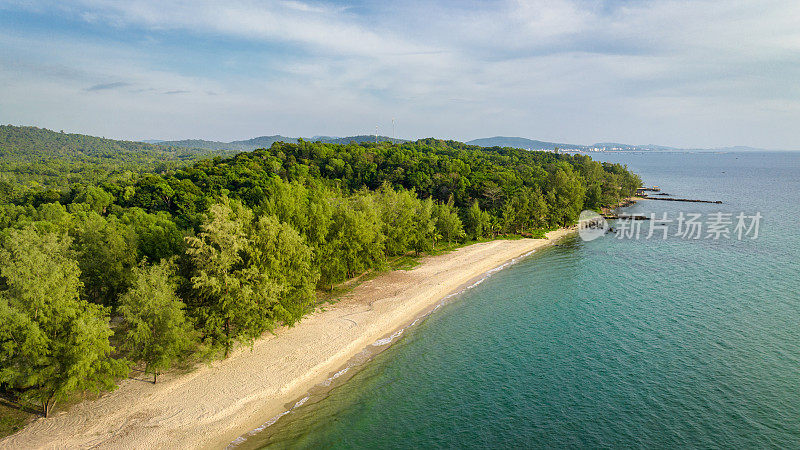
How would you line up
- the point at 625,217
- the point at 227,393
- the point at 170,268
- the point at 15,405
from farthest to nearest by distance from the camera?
the point at 625,217 → the point at 170,268 → the point at 227,393 → the point at 15,405

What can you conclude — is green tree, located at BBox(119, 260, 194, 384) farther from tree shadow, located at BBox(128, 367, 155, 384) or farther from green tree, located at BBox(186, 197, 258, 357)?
green tree, located at BBox(186, 197, 258, 357)

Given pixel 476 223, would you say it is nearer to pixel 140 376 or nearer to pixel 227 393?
pixel 227 393

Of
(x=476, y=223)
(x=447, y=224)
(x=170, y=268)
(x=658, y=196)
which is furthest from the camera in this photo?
(x=658, y=196)

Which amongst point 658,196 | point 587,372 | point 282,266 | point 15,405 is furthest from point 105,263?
point 658,196

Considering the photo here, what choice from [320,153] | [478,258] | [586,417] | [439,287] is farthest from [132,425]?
[320,153]

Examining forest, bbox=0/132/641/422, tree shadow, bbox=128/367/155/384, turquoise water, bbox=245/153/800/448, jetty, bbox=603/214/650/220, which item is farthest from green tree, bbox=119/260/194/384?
jetty, bbox=603/214/650/220

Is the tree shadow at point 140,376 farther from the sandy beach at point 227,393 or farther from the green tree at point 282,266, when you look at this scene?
the green tree at point 282,266
